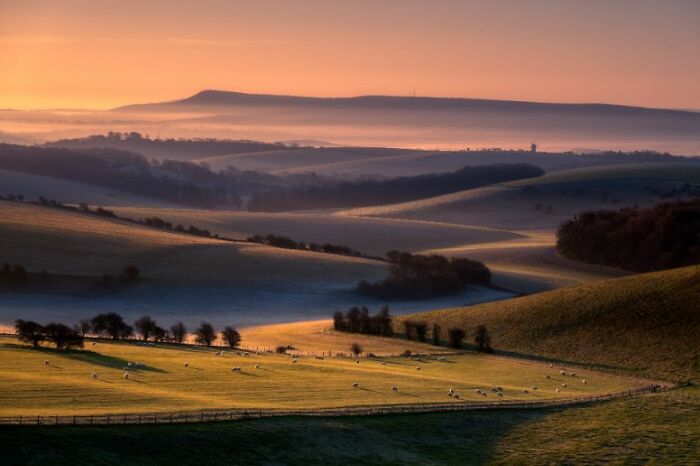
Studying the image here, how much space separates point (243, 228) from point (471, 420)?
9832cm

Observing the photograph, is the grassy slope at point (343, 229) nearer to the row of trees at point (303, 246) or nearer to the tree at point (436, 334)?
the row of trees at point (303, 246)

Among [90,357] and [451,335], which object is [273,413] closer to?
[90,357]

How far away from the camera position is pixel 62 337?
63531mm

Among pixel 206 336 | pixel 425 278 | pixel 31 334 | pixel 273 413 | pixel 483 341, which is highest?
pixel 425 278

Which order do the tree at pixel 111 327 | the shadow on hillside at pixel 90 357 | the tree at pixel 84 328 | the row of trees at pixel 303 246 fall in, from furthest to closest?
the row of trees at pixel 303 246 → the tree at pixel 111 327 → the tree at pixel 84 328 → the shadow on hillside at pixel 90 357

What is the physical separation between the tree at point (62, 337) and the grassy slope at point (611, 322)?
2613cm

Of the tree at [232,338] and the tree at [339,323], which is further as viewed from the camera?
the tree at [339,323]

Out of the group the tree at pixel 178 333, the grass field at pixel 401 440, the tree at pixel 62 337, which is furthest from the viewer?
the tree at pixel 178 333

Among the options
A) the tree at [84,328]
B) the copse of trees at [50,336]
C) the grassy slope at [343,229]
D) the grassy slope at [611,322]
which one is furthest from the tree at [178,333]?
the grassy slope at [343,229]

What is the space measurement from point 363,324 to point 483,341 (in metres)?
10.3

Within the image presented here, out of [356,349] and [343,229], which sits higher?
[343,229]

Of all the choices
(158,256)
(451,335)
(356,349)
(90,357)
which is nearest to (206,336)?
(356,349)

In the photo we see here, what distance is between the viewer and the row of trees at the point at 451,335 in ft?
252

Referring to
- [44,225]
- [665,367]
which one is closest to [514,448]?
[665,367]
